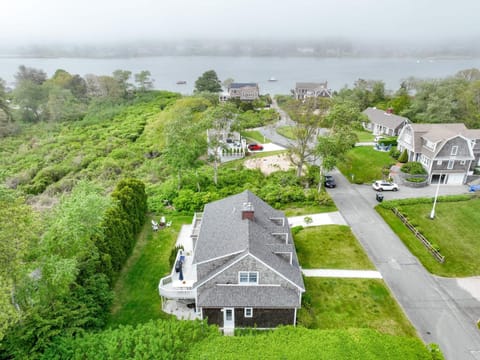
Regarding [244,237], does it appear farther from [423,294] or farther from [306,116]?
[306,116]

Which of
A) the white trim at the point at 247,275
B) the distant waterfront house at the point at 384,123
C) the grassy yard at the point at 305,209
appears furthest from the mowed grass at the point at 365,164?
the white trim at the point at 247,275

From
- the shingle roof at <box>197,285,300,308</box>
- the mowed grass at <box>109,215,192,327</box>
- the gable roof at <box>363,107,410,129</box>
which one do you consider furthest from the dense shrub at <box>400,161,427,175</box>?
the shingle roof at <box>197,285,300,308</box>

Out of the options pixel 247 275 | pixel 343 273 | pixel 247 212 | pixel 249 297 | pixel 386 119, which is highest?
pixel 247 212

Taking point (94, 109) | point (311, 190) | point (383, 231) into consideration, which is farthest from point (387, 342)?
point (94, 109)

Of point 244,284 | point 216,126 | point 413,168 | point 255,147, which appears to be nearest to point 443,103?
point 413,168

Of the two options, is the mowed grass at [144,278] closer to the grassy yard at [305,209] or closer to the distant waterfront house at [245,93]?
the grassy yard at [305,209]

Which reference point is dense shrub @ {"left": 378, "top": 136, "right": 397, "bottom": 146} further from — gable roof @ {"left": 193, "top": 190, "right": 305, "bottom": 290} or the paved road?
gable roof @ {"left": 193, "top": 190, "right": 305, "bottom": 290}
